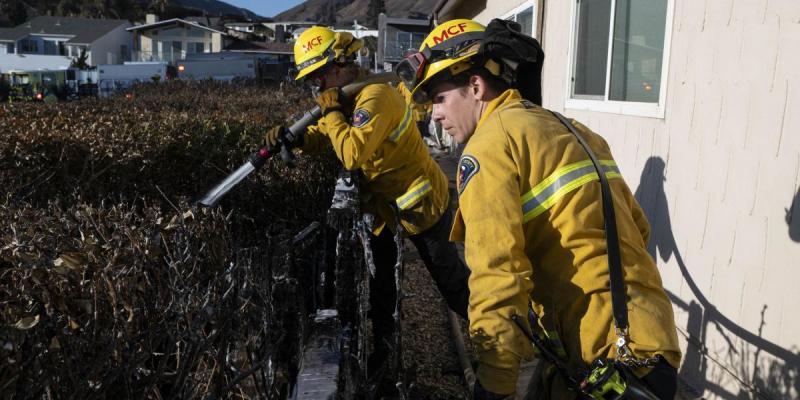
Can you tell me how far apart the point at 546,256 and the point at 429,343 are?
107 inches

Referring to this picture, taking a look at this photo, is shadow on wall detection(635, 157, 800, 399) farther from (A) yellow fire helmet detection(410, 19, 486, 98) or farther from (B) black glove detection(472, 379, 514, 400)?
(B) black glove detection(472, 379, 514, 400)

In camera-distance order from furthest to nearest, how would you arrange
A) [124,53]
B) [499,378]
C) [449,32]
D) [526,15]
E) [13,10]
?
1. [13,10]
2. [124,53]
3. [526,15]
4. [449,32]
5. [499,378]

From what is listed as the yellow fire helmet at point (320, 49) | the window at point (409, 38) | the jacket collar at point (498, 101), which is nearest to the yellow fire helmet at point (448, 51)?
the jacket collar at point (498, 101)

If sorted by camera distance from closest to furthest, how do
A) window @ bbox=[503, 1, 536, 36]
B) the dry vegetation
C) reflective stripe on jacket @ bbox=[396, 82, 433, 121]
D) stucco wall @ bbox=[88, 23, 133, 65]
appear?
1. the dry vegetation
2. reflective stripe on jacket @ bbox=[396, 82, 433, 121]
3. window @ bbox=[503, 1, 536, 36]
4. stucco wall @ bbox=[88, 23, 133, 65]

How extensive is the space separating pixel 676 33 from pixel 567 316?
257 cm

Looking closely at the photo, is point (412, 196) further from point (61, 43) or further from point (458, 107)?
point (61, 43)

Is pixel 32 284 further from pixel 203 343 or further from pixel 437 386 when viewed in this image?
pixel 437 386

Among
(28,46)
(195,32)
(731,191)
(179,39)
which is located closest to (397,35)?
(731,191)

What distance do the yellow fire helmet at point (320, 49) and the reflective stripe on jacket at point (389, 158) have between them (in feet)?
1.01

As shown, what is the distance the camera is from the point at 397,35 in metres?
22.6

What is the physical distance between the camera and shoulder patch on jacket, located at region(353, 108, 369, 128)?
363 centimetres

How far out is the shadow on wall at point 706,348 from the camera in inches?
115

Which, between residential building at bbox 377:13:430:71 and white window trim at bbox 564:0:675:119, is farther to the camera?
residential building at bbox 377:13:430:71

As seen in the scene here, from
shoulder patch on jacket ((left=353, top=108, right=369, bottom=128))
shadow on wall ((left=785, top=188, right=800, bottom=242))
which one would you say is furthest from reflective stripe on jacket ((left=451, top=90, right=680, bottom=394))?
shoulder patch on jacket ((left=353, top=108, right=369, bottom=128))
